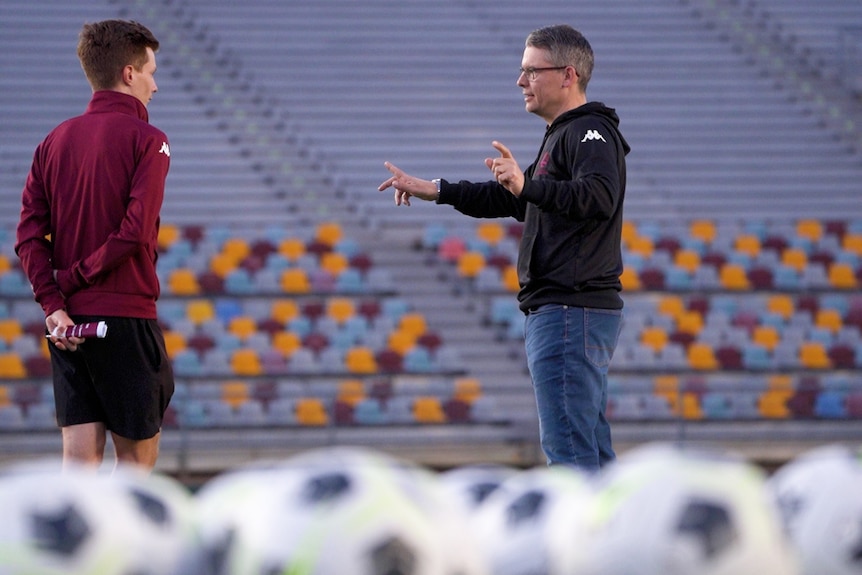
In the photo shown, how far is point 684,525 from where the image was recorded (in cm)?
237

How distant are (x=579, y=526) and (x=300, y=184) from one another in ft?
39.8

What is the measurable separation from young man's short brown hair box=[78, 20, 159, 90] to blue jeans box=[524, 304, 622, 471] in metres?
1.55

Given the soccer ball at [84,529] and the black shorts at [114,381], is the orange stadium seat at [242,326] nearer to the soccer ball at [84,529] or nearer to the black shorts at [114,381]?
the black shorts at [114,381]

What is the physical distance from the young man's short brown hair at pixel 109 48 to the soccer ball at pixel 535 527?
2.09m

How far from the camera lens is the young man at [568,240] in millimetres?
4098

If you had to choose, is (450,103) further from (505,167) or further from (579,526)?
(579,526)

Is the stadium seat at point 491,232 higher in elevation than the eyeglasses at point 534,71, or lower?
lower

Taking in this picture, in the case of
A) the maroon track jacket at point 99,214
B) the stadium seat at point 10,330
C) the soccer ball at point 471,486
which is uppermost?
the maroon track jacket at point 99,214

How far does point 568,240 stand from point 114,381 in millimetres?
1501

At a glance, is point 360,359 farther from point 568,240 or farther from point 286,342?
point 568,240

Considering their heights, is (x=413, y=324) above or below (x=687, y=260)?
below

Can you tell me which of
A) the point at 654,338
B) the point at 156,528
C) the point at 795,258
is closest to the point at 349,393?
the point at 654,338

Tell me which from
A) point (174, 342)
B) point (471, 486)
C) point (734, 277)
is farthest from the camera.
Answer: point (734, 277)

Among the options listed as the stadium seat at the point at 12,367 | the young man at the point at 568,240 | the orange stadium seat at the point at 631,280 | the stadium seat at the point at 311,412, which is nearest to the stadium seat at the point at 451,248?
the orange stadium seat at the point at 631,280
